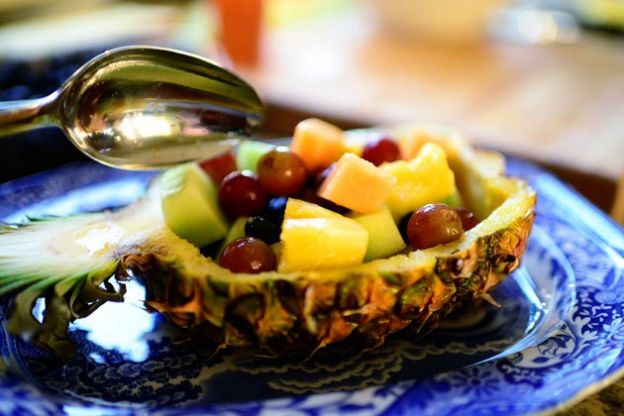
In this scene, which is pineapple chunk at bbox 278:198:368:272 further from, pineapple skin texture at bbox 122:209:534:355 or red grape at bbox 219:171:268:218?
red grape at bbox 219:171:268:218

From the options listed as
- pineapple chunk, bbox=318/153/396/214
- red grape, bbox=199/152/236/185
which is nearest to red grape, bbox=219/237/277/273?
pineapple chunk, bbox=318/153/396/214

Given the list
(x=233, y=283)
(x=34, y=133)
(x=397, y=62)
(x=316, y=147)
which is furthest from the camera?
(x=397, y=62)

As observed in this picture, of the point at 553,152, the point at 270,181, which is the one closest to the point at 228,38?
the point at 553,152

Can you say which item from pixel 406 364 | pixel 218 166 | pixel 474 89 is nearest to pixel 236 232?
pixel 218 166

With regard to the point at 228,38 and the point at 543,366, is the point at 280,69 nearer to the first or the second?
the point at 228,38

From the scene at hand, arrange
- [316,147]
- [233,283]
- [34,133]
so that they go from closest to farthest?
1. [233,283]
2. [316,147]
3. [34,133]

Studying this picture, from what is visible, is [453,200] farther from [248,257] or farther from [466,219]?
[248,257]

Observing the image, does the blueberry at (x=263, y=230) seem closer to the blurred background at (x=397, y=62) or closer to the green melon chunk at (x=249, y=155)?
the green melon chunk at (x=249, y=155)
